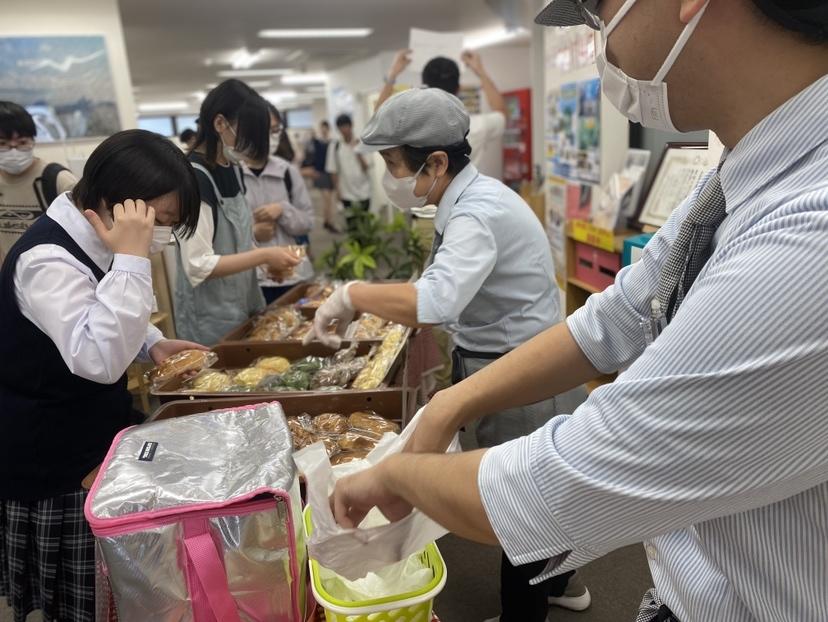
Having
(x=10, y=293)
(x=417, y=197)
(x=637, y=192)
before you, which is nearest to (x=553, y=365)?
(x=417, y=197)

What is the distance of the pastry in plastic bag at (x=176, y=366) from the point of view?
66.2 inches

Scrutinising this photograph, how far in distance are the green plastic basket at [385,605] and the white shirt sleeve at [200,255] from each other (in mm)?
1324

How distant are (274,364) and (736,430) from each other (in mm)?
1607

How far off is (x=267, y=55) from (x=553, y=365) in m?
11.9

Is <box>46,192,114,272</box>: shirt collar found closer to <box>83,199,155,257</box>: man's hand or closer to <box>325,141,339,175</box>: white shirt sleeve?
<box>83,199,155,257</box>: man's hand

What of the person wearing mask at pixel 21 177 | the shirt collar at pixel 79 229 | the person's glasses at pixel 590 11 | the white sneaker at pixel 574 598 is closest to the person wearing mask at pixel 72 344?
the shirt collar at pixel 79 229

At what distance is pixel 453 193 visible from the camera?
65.1 inches

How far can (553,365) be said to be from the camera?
918mm

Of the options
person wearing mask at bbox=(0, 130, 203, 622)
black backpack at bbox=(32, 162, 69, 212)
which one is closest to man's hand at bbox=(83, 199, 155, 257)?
person wearing mask at bbox=(0, 130, 203, 622)

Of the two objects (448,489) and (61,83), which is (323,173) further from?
(448,489)

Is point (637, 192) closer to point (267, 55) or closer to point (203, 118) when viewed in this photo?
point (203, 118)

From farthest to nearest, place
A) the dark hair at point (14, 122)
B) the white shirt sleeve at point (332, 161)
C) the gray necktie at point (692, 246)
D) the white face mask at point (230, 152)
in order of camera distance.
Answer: the white shirt sleeve at point (332, 161) → the dark hair at point (14, 122) → the white face mask at point (230, 152) → the gray necktie at point (692, 246)

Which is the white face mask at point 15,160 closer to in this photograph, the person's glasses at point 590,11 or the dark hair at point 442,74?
the dark hair at point 442,74

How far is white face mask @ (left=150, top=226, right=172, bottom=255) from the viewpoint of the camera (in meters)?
1.43
